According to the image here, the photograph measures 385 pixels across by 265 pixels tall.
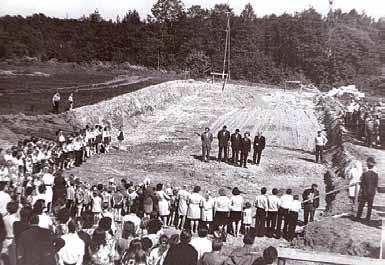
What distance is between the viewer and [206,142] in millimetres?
22844

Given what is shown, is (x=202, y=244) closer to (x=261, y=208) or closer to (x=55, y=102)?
(x=261, y=208)

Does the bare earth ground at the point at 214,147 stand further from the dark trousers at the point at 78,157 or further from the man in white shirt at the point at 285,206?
the man in white shirt at the point at 285,206

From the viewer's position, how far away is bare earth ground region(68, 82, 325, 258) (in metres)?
21.1

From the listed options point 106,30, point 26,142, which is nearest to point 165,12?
point 106,30

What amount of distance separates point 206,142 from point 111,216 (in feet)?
40.6

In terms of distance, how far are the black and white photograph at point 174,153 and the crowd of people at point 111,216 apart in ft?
0.12

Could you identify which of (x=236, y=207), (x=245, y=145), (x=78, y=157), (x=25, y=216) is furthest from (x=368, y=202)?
(x=78, y=157)

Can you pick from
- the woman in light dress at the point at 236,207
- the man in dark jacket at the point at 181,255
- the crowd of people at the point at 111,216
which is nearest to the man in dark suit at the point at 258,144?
the crowd of people at the point at 111,216

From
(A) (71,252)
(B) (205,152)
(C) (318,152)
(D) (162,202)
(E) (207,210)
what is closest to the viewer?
(A) (71,252)

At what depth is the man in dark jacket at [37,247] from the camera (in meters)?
7.09

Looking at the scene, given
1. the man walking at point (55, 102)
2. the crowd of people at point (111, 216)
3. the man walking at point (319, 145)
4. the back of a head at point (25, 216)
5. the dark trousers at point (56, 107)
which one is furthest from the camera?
the dark trousers at point (56, 107)

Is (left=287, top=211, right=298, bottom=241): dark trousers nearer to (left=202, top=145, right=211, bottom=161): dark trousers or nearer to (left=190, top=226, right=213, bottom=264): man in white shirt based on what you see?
(left=190, top=226, right=213, bottom=264): man in white shirt

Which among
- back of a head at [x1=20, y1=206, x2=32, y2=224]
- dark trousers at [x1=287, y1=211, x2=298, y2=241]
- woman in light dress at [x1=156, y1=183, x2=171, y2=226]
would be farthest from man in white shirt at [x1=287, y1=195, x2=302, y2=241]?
back of a head at [x1=20, y1=206, x2=32, y2=224]

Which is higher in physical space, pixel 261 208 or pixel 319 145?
pixel 261 208
